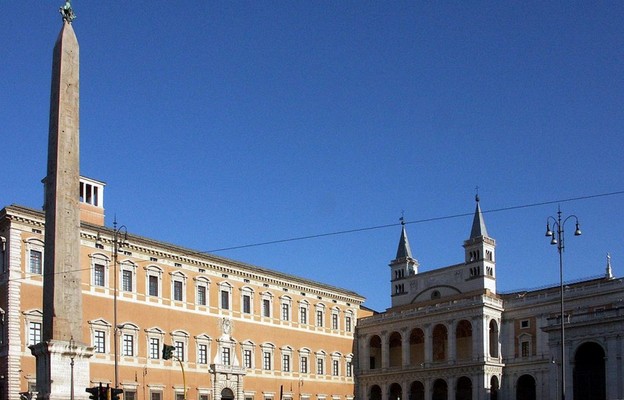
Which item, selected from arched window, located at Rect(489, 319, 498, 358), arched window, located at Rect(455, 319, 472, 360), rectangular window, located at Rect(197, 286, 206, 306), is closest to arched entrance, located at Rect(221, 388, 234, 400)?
rectangular window, located at Rect(197, 286, 206, 306)

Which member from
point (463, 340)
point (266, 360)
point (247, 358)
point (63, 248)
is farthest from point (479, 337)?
point (63, 248)

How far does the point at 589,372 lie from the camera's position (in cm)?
4694

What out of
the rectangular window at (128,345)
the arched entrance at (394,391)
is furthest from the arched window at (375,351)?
the rectangular window at (128,345)

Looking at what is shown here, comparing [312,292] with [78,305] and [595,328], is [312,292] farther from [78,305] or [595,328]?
[78,305]

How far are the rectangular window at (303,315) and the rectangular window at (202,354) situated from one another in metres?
9.41

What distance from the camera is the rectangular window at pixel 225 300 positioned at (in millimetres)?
54000

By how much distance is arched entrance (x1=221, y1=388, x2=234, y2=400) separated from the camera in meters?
52.9

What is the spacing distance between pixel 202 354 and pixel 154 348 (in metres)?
4.12

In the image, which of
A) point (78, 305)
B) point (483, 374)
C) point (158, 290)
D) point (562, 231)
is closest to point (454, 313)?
point (483, 374)

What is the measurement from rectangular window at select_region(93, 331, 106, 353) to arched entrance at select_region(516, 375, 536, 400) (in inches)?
1141

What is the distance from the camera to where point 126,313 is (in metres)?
47.2

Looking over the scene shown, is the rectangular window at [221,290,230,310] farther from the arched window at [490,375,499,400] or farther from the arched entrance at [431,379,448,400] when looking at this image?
the arched window at [490,375,499,400]

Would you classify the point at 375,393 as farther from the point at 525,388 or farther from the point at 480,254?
the point at 480,254

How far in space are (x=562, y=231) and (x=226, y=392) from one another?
28.4 metres
